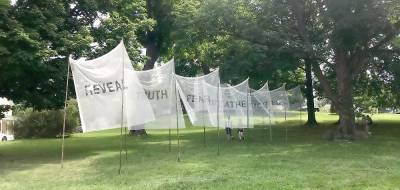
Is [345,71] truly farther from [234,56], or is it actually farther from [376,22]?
[234,56]

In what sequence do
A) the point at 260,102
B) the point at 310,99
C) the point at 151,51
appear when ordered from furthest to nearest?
the point at 310,99 → the point at 151,51 → the point at 260,102

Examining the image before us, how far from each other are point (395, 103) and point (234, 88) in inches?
705

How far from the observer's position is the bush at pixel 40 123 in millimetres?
33156

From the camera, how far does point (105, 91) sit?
531 inches

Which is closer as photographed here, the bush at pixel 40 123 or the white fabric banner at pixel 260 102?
the white fabric banner at pixel 260 102

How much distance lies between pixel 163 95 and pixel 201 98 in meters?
2.14

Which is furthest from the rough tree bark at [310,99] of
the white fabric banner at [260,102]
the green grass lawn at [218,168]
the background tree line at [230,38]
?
the green grass lawn at [218,168]

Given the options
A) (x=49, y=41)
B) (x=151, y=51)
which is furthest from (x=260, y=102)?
(x=151, y=51)

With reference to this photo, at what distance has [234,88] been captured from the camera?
65.8ft

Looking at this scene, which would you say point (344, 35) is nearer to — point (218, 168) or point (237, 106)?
point (237, 106)

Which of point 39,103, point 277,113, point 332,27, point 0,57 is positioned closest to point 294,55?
point 332,27

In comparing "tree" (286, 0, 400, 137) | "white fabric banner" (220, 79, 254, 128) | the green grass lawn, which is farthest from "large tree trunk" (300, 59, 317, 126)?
the green grass lawn

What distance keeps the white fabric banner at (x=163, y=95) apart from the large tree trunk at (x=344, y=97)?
10.1 metres

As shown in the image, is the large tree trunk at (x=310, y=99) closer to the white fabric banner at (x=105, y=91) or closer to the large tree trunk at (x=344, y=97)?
the large tree trunk at (x=344, y=97)
